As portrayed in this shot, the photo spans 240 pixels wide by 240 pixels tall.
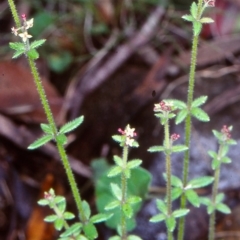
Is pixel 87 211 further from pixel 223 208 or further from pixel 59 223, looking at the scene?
pixel 223 208

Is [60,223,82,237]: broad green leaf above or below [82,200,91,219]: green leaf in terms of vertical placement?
below

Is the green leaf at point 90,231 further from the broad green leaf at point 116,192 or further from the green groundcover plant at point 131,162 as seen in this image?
the broad green leaf at point 116,192

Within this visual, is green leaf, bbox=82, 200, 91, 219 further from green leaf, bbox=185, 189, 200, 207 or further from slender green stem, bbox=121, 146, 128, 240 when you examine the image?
green leaf, bbox=185, 189, 200, 207

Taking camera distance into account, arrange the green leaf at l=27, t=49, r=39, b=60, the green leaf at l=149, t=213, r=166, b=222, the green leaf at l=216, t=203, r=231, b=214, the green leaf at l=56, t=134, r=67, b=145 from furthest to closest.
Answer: the green leaf at l=216, t=203, r=231, b=214 < the green leaf at l=149, t=213, r=166, b=222 < the green leaf at l=56, t=134, r=67, b=145 < the green leaf at l=27, t=49, r=39, b=60

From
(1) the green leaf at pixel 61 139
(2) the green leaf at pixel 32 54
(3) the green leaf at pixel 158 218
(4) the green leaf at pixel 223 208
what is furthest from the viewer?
(4) the green leaf at pixel 223 208

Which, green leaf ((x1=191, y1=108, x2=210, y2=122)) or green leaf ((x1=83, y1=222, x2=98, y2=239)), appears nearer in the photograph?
green leaf ((x1=191, y1=108, x2=210, y2=122))

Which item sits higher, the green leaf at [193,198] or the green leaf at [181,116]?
the green leaf at [181,116]

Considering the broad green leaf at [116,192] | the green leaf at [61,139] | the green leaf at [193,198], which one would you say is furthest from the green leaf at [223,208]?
the green leaf at [61,139]

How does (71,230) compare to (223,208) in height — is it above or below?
below

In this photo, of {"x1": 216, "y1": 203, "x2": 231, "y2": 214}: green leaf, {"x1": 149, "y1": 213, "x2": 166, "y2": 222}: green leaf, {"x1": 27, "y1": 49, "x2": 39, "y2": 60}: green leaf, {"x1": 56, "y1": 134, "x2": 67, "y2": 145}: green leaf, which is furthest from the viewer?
{"x1": 216, "y1": 203, "x2": 231, "y2": 214}: green leaf

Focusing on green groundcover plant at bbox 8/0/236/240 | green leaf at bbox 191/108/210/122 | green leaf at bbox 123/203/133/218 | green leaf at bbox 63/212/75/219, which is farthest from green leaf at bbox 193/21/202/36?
green leaf at bbox 63/212/75/219

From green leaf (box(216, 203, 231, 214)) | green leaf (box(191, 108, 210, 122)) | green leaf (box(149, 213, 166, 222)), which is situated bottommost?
green leaf (box(149, 213, 166, 222))

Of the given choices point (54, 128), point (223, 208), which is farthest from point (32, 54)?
point (223, 208)
